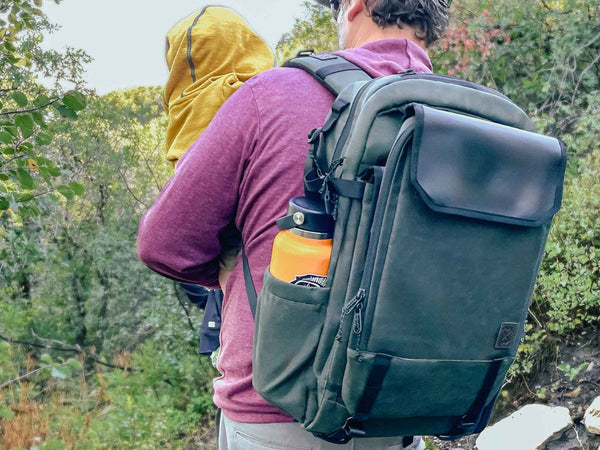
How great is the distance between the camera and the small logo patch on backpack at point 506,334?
4.24ft

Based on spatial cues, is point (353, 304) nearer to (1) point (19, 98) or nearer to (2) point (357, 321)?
(2) point (357, 321)

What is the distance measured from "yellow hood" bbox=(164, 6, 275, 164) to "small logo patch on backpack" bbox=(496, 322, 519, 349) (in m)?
0.86

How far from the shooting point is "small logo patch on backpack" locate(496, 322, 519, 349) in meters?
1.29

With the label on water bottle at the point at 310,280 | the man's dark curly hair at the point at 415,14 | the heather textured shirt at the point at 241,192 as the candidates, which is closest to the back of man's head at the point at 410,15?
the man's dark curly hair at the point at 415,14

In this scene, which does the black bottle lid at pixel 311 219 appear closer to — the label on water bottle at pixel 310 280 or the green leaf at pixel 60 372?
the label on water bottle at pixel 310 280

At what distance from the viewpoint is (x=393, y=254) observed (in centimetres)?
115

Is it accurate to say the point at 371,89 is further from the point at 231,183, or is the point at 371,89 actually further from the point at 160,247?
the point at 160,247

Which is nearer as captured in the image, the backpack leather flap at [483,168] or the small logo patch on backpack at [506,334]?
the backpack leather flap at [483,168]

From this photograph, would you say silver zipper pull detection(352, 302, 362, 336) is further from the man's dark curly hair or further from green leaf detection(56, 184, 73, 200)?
green leaf detection(56, 184, 73, 200)

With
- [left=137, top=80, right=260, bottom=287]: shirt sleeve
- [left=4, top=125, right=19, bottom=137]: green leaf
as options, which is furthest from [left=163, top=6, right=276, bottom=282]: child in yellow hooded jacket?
[left=4, top=125, right=19, bottom=137]: green leaf

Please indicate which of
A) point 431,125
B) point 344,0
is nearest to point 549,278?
point 344,0

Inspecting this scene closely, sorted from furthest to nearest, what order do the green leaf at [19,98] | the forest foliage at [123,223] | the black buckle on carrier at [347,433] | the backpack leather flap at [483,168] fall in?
the forest foliage at [123,223]
the green leaf at [19,98]
the black buckle on carrier at [347,433]
the backpack leather flap at [483,168]

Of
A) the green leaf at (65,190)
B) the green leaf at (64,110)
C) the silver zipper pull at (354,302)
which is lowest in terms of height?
the green leaf at (65,190)

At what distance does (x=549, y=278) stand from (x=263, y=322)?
3.23m
